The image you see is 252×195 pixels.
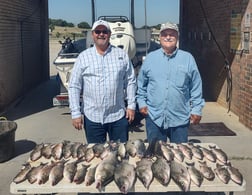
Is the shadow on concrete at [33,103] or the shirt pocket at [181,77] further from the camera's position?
the shadow on concrete at [33,103]

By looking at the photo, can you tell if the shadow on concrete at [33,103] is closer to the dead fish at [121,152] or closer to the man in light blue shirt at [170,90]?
the man in light blue shirt at [170,90]

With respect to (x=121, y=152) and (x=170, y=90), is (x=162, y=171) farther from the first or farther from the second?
(x=170, y=90)

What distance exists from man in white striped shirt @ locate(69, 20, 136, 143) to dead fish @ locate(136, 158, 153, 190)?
0.87m

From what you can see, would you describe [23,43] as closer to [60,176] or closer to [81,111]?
[81,111]

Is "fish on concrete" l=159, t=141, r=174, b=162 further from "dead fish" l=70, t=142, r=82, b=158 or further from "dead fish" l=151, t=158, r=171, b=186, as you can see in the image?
"dead fish" l=70, t=142, r=82, b=158

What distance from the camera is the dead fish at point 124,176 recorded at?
3.11m

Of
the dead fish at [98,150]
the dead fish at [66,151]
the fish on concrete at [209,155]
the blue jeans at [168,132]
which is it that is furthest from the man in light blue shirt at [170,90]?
the dead fish at [66,151]

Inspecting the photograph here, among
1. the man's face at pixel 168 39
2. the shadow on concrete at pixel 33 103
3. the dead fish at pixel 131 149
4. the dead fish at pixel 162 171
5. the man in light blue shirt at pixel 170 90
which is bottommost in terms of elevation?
the shadow on concrete at pixel 33 103

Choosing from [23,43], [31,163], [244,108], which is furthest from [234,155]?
[23,43]

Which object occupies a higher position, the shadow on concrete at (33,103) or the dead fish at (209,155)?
the dead fish at (209,155)

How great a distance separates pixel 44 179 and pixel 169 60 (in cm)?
160

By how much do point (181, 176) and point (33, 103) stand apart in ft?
26.1

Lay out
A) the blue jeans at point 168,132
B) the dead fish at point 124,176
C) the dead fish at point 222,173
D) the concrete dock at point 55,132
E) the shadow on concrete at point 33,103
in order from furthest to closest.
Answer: the shadow on concrete at point 33,103 → the concrete dock at point 55,132 → the blue jeans at point 168,132 → the dead fish at point 222,173 → the dead fish at point 124,176

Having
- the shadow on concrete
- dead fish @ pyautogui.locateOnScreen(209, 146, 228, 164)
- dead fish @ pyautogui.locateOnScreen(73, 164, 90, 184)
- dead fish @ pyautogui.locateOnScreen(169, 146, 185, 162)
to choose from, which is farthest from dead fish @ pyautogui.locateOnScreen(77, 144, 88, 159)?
the shadow on concrete
